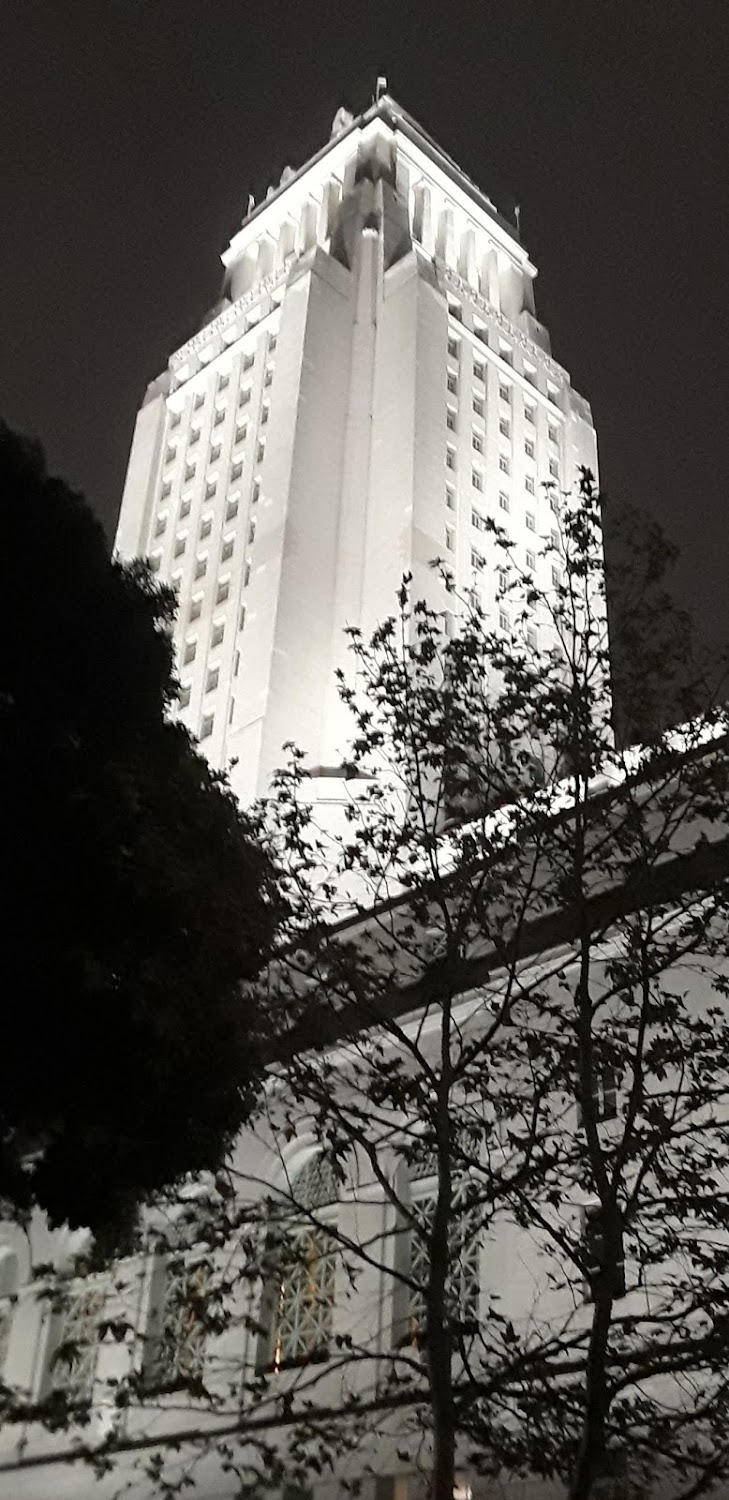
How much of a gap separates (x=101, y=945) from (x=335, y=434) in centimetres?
3578

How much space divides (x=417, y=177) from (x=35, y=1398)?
158 ft

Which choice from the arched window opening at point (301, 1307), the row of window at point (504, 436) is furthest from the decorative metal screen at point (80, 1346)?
the row of window at point (504, 436)

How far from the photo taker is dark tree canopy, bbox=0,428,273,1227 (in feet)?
42.2

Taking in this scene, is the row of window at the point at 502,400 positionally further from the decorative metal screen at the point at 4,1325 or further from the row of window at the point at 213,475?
the decorative metal screen at the point at 4,1325

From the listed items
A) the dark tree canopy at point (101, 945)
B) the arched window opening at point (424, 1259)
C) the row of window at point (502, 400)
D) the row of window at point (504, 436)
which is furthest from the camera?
the row of window at point (502, 400)

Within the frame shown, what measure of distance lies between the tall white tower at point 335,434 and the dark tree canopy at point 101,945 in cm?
2327

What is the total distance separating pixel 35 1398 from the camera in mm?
23219

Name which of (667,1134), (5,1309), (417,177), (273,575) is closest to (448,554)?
(273,575)

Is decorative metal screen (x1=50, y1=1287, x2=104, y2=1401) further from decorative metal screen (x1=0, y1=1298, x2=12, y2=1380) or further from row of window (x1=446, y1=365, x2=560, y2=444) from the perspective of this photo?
row of window (x1=446, y1=365, x2=560, y2=444)

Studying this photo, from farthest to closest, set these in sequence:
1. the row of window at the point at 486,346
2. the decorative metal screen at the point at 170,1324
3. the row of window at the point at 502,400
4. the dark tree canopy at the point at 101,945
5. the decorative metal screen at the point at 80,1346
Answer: the row of window at the point at 486,346, the row of window at the point at 502,400, the decorative metal screen at the point at 80,1346, the decorative metal screen at the point at 170,1324, the dark tree canopy at the point at 101,945

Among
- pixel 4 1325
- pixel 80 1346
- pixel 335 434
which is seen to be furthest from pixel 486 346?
pixel 80 1346

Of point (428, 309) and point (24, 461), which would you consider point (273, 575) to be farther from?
point (24, 461)

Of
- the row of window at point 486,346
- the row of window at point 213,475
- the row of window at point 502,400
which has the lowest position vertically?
the row of window at point 213,475

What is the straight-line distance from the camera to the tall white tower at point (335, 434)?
41.9 metres
